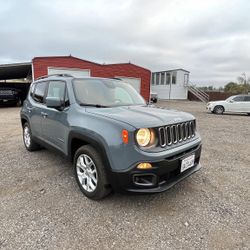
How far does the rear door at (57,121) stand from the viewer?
11.3 feet

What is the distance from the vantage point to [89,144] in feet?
9.86

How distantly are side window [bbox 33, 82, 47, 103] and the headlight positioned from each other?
2.68 m

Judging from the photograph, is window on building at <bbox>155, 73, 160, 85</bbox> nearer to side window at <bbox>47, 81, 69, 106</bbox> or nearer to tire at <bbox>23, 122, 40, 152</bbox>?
tire at <bbox>23, 122, 40, 152</bbox>

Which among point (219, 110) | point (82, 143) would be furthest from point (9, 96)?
point (82, 143)

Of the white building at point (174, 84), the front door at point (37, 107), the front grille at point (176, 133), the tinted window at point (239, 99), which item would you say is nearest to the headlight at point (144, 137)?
the front grille at point (176, 133)

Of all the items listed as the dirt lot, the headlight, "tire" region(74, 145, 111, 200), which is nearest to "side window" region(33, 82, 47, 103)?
the dirt lot

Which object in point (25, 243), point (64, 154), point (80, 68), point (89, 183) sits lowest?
point (25, 243)

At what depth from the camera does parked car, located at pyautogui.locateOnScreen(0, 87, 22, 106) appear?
678 inches

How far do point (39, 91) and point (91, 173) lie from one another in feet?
8.36

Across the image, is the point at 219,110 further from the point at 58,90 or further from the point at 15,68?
the point at 15,68

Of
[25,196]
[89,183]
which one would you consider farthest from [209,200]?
[25,196]

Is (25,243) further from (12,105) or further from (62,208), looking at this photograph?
(12,105)

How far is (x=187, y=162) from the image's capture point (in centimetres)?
297

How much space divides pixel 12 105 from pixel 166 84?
22.7 m
